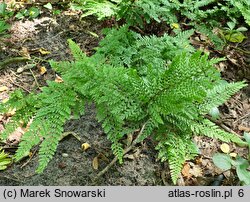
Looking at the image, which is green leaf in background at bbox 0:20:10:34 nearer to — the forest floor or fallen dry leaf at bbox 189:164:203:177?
the forest floor

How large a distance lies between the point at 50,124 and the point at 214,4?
107 inches

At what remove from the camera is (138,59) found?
10.5ft

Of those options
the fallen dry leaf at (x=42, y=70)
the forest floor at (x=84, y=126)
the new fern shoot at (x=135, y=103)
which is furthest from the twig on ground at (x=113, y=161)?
the fallen dry leaf at (x=42, y=70)

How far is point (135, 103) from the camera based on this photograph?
2752 millimetres

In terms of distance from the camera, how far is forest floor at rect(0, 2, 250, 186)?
113 inches

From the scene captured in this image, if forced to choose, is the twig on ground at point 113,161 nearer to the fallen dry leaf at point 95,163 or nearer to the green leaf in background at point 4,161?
the fallen dry leaf at point 95,163

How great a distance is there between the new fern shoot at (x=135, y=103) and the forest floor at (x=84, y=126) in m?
0.26

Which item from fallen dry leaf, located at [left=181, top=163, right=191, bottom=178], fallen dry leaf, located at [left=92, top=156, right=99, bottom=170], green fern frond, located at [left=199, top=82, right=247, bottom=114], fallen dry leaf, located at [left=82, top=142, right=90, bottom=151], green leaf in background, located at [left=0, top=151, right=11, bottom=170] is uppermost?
green fern frond, located at [left=199, top=82, right=247, bottom=114]

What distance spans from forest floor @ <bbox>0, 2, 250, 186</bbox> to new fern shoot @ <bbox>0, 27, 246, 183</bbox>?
0.85 ft

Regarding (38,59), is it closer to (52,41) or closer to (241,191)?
(52,41)

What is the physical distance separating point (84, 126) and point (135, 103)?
0.67 metres

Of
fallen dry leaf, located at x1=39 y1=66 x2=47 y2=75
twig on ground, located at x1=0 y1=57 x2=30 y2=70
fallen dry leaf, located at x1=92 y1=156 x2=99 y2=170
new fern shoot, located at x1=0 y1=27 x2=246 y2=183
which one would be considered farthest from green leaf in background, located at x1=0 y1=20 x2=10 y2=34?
fallen dry leaf, located at x1=92 y1=156 x2=99 y2=170

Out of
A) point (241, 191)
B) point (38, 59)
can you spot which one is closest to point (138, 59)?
point (38, 59)

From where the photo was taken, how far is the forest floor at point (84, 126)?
9.41ft
